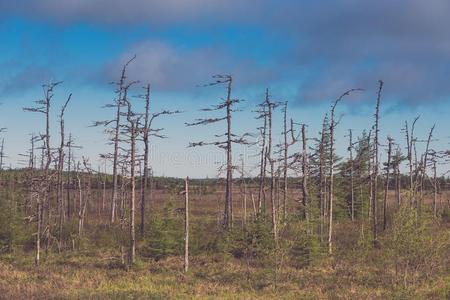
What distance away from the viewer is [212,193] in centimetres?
10194

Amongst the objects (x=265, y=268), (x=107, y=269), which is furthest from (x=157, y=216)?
(x=265, y=268)

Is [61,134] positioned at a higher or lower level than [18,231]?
higher

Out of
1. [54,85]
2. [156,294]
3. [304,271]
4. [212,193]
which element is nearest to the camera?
[156,294]

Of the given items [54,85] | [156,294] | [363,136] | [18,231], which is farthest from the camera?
[363,136]

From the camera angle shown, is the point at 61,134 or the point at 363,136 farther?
the point at 363,136

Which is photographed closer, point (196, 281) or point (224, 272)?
point (196, 281)

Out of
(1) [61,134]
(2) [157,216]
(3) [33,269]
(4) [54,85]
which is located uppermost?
(4) [54,85]

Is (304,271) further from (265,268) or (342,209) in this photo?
(342,209)

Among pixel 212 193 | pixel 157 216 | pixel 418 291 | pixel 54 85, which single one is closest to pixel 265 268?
pixel 157 216

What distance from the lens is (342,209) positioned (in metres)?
52.7

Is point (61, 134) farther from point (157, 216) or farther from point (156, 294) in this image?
point (156, 294)

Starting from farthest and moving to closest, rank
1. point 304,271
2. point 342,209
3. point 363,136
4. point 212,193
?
point 212,193, point 363,136, point 342,209, point 304,271

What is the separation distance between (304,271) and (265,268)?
2.31 metres

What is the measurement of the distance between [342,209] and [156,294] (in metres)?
34.7
